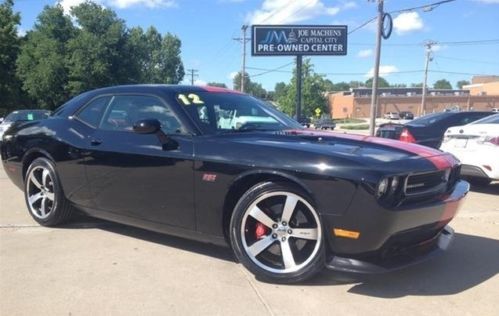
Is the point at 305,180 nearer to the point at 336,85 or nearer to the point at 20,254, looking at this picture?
the point at 20,254

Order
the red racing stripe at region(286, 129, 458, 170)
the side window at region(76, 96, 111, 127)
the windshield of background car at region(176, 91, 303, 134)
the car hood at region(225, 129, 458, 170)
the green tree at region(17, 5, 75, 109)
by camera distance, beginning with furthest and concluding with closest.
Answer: the green tree at region(17, 5, 75, 109), the side window at region(76, 96, 111, 127), the windshield of background car at region(176, 91, 303, 134), the red racing stripe at region(286, 129, 458, 170), the car hood at region(225, 129, 458, 170)

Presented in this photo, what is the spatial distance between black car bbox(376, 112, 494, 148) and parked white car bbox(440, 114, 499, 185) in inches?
64.4

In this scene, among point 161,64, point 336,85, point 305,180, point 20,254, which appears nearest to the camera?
point 305,180

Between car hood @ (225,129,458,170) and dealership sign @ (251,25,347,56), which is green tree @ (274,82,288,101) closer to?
dealership sign @ (251,25,347,56)

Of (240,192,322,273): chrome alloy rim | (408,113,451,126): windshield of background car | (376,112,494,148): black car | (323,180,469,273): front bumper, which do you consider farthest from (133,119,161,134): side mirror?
(408,113,451,126): windshield of background car

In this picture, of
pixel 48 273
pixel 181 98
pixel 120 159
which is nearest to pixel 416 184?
pixel 181 98

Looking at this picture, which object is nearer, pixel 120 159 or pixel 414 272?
pixel 414 272

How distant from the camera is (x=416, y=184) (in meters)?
3.64

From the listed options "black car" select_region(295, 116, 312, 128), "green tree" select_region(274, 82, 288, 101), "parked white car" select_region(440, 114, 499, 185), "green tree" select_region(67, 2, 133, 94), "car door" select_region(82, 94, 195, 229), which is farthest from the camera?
"green tree" select_region(274, 82, 288, 101)

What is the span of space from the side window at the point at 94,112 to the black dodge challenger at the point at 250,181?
0.05 ft

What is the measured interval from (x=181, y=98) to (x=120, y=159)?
0.76 m

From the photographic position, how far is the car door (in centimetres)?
421

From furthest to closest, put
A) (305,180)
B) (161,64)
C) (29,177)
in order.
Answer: (161,64)
(29,177)
(305,180)

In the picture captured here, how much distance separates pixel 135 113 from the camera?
4762 mm
